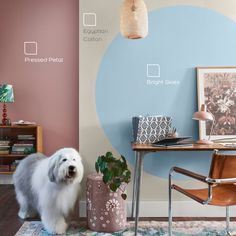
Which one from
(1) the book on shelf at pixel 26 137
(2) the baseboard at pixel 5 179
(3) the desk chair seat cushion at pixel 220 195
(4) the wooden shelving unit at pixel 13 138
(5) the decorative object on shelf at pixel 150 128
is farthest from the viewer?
(2) the baseboard at pixel 5 179

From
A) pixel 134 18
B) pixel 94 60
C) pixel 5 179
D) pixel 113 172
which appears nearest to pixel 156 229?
pixel 113 172

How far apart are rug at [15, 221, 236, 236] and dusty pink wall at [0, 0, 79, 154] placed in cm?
203

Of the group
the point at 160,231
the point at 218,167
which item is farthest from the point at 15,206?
the point at 218,167

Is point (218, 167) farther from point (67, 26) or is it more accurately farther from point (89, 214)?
point (67, 26)

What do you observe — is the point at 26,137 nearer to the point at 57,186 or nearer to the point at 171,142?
the point at 57,186

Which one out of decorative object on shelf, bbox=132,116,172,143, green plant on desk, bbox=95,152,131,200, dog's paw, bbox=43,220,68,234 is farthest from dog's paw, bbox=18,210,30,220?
decorative object on shelf, bbox=132,116,172,143

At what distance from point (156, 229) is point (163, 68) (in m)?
1.49

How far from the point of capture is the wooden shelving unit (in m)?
4.77

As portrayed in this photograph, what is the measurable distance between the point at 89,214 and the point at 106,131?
798 millimetres

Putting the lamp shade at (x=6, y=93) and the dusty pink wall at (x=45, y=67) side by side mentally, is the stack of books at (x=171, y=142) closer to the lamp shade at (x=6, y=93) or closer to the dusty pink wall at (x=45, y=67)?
the dusty pink wall at (x=45, y=67)

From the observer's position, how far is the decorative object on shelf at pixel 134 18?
9.20 ft

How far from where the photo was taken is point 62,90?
4.97 meters

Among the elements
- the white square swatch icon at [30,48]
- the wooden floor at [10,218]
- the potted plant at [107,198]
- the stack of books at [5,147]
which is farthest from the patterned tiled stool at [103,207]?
the white square swatch icon at [30,48]

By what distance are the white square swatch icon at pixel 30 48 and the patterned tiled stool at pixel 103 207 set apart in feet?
8.62
